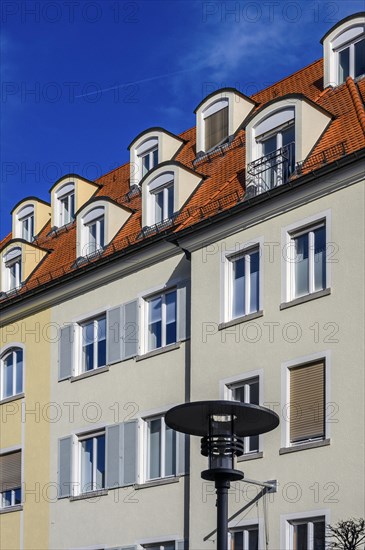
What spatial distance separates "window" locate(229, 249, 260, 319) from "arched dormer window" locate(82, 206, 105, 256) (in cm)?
661

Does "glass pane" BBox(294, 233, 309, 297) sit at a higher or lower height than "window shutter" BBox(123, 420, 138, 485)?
higher

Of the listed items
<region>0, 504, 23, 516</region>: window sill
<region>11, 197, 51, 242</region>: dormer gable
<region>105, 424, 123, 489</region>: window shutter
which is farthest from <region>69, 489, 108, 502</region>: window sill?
<region>11, 197, 51, 242</region>: dormer gable

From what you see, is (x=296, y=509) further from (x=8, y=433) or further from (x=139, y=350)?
(x=8, y=433)

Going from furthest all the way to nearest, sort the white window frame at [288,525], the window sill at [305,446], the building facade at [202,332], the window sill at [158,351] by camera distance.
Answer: the window sill at [158,351] → the building facade at [202,332] → the white window frame at [288,525] → the window sill at [305,446]

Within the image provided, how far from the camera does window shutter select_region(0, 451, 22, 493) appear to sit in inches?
1286

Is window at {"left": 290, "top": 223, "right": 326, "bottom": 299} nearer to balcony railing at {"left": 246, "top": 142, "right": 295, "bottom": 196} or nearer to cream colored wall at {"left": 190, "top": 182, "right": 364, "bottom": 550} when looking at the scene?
cream colored wall at {"left": 190, "top": 182, "right": 364, "bottom": 550}

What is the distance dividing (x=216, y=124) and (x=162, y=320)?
19.6 feet

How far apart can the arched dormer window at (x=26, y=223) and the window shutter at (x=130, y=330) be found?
32.6ft

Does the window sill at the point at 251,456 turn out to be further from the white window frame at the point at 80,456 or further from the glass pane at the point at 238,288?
the white window frame at the point at 80,456

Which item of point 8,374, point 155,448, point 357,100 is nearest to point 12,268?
point 8,374

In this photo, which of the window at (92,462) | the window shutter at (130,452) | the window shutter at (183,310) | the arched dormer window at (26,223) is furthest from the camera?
the arched dormer window at (26,223)

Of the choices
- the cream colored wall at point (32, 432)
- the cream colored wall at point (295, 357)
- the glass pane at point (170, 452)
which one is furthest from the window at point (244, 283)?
the cream colored wall at point (32, 432)

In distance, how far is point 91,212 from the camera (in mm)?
33500

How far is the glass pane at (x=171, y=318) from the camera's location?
1131 inches
